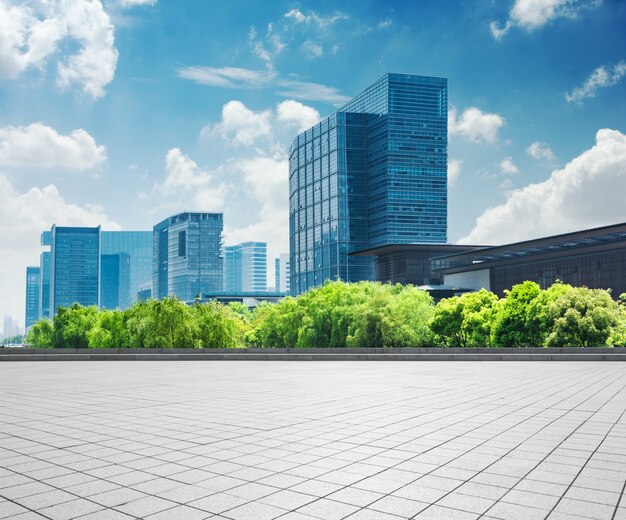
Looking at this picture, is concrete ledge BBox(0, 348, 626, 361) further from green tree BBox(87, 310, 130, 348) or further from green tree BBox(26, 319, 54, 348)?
green tree BBox(26, 319, 54, 348)

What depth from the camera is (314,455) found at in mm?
6742

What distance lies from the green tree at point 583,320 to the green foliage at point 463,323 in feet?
34.6

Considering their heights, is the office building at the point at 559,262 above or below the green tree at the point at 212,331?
above

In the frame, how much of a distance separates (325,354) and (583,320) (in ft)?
60.1

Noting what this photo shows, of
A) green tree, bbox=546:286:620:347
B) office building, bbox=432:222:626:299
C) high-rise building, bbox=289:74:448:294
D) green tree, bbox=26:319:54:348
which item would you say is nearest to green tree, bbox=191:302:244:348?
green tree, bbox=546:286:620:347

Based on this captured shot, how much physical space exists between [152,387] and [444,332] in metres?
39.0

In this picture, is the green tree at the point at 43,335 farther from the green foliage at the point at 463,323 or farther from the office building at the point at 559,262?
the office building at the point at 559,262

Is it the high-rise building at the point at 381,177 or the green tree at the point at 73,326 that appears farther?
the high-rise building at the point at 381,177

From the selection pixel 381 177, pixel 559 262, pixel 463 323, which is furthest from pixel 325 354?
pixel 381 177

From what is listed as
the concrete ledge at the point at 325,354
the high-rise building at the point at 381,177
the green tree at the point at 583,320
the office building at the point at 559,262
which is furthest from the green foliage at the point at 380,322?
the high-rise building at the point at 381,177

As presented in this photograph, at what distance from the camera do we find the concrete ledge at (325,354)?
26312 mm

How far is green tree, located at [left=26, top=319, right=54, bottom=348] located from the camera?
63.6m

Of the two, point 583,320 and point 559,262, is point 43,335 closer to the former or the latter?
point 583,320

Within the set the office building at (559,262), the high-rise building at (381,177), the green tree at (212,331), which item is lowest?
the green tree at (212,331)
